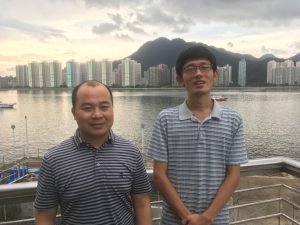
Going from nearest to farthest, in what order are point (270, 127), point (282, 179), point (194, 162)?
point (194, 162)
point (282, 179)
point (270, 127)

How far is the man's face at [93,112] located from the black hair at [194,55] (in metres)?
0.45

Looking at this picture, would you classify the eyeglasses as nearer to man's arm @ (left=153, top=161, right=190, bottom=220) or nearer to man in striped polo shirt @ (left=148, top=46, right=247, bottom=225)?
man in striped polo shirt @ (left=148, top=46, right=247, bottom=225)

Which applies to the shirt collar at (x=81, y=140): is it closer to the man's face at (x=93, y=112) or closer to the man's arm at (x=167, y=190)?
the man's face at (x=93, y=112)

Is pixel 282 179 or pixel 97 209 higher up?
pixel 97 209

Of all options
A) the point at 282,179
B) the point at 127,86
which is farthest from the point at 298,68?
the point at 282,179

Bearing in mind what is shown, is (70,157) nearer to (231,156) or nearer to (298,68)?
(231,156)

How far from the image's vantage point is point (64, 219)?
1448mm

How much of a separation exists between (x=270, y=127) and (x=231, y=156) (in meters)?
40.4

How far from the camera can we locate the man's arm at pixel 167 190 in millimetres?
1594

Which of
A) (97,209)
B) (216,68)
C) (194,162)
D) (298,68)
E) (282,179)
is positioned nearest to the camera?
(97,209)

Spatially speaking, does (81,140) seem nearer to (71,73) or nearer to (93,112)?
(93,112)

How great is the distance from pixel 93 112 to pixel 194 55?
0.59 m

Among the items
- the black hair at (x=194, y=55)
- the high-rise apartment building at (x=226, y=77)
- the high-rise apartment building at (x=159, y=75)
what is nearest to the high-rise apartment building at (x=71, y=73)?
the high-rise apartment building at (x=159, y=75)

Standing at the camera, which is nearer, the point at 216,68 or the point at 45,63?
the point at 216,68
